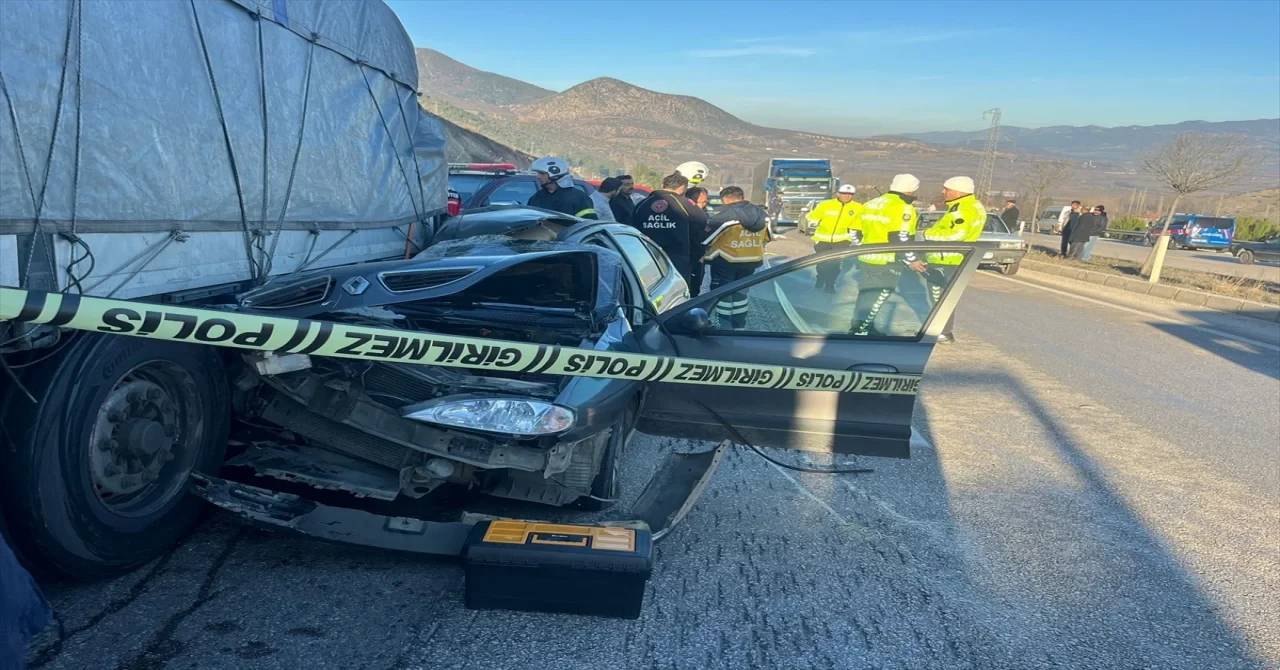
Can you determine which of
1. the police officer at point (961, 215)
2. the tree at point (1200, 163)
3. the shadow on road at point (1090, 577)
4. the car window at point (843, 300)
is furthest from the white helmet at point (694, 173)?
the tree at point (1200, 163)

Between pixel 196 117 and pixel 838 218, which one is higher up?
pixel 196 117

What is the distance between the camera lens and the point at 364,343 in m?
2.36

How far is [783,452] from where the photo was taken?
466 centimetres

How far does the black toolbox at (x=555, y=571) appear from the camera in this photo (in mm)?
2570

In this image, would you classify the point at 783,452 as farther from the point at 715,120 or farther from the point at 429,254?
the point at 715,120

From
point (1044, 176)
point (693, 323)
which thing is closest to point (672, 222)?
point (693, 323)

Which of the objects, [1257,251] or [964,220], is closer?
[964,220]

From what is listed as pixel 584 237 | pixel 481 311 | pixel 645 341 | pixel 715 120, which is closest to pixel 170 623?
pixel 481 311

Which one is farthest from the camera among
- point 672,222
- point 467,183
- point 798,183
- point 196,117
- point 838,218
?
point 798,183

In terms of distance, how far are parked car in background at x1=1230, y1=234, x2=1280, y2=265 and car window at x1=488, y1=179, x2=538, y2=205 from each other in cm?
2566

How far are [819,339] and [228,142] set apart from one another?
314 centimetres

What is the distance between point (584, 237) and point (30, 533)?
11.0 ft

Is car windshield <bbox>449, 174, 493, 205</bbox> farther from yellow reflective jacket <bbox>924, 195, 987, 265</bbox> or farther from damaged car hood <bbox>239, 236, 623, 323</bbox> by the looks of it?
damaged car hood <bbox>239, 236, 623, 323</bbox>

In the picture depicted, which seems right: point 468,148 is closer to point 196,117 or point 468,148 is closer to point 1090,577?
point 196,117
